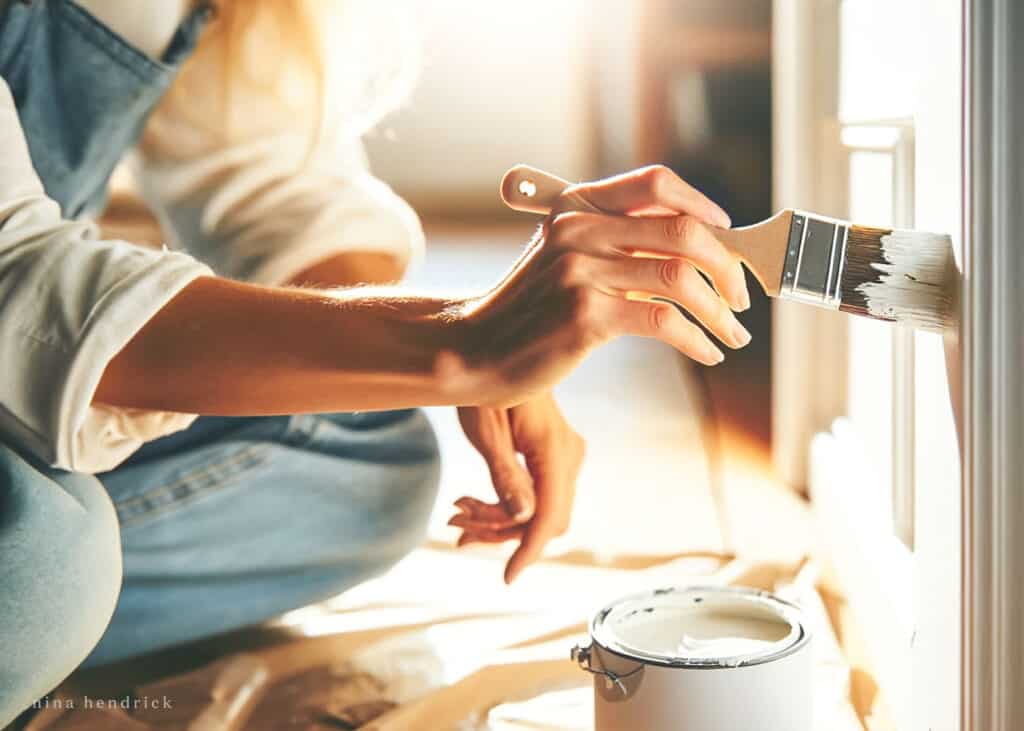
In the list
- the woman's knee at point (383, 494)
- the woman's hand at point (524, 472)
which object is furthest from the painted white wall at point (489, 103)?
the woman's hand at point (524, 472)

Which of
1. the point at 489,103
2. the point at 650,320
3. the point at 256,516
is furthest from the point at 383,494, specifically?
the point at 489,103

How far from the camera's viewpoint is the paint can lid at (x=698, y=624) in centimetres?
66

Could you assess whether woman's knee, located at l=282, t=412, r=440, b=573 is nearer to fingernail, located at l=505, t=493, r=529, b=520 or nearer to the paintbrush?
fingernail, located at l=505, t=493, r=529, b=520

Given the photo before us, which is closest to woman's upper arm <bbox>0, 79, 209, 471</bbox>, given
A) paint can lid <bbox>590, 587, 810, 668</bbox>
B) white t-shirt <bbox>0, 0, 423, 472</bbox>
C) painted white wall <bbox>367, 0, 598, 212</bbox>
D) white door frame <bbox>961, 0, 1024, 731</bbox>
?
white t-shirt <bbox>0, 0, 423, 472</bbox>

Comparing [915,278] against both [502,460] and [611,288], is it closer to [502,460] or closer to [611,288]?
[611,288]

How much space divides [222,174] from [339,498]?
1.05 feet

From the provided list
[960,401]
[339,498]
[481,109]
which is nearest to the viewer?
[960,401]

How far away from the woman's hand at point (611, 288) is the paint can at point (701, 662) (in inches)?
6.4

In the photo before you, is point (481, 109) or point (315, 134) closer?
point (315, 134)

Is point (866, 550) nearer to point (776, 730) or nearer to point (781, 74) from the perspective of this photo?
point (776, 730)

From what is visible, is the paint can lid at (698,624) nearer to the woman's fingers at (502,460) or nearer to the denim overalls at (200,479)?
the woman's fingers at (502,460)

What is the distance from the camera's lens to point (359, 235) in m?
1.06

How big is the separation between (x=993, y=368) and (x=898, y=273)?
0.21 ft

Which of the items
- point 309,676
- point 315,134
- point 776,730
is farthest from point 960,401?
point 315,134
